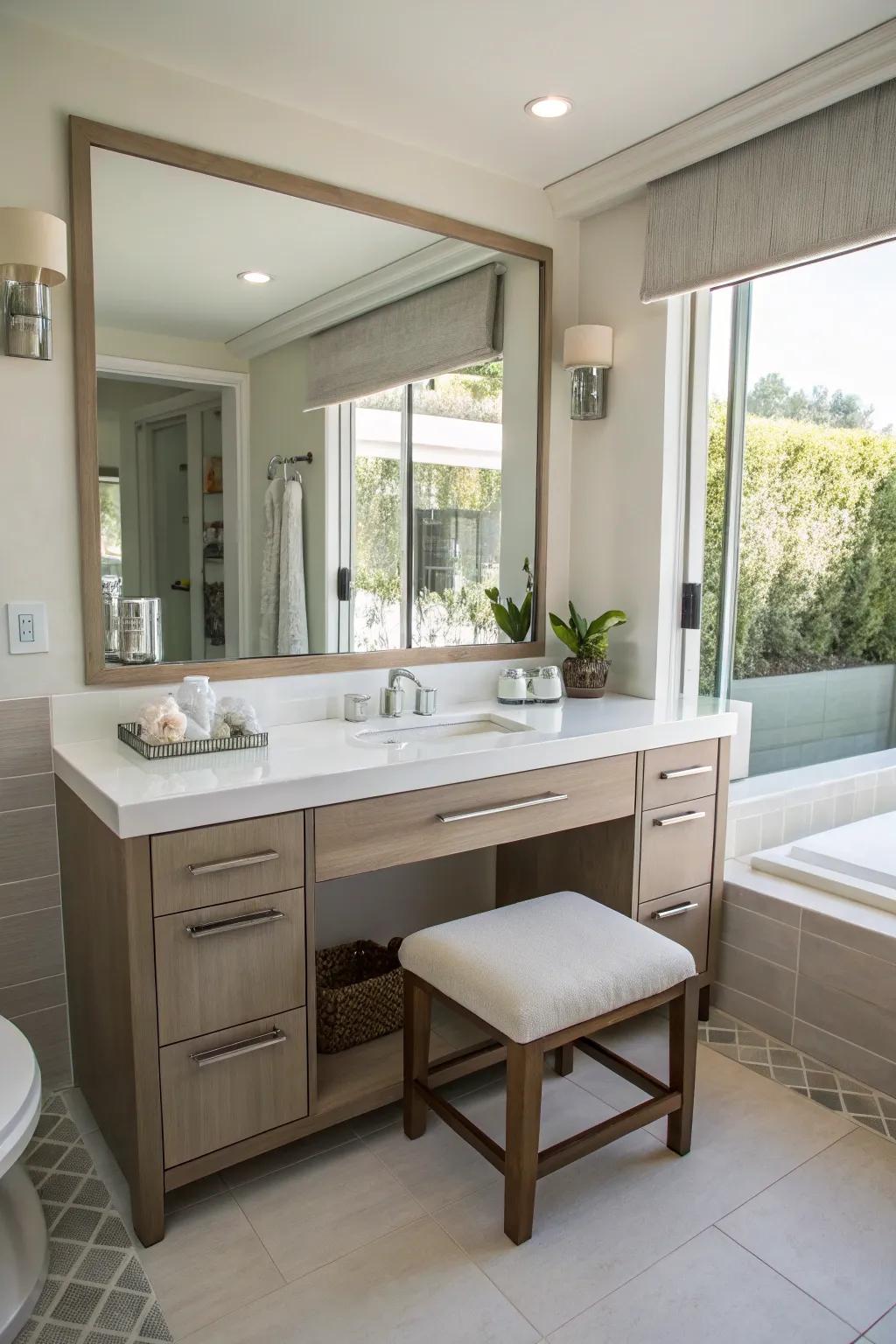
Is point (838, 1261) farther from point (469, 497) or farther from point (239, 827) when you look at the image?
point (469, 497)

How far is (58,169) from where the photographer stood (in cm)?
192

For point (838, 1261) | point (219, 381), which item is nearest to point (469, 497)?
point (219, 381)

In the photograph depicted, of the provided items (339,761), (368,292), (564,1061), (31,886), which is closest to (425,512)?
(368,292)

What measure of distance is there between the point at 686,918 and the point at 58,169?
2312 mm

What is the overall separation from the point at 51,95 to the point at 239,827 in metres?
1.57

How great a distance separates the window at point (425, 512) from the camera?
2424 mm

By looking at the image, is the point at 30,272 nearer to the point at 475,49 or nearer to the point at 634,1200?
the point at 475,49

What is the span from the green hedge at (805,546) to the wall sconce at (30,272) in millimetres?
1849

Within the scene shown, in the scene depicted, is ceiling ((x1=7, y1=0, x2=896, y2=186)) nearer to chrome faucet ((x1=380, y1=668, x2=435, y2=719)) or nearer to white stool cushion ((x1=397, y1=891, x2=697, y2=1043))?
chrome faucet ((x1=380, y1=668, x2=435, y2=719))

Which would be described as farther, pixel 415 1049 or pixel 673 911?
pixel 673 911

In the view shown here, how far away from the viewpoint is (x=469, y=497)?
8.68ft

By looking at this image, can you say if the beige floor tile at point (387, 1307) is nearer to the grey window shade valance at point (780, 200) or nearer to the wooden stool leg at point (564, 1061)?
the wooden stool leg at point (564, 1061)

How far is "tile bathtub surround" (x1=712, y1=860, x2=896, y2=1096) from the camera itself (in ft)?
7.02

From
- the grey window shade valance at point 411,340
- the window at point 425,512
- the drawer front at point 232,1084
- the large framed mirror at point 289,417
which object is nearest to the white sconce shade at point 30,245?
the large framed mirror at point 289,417
